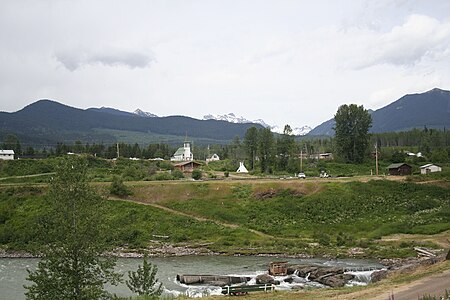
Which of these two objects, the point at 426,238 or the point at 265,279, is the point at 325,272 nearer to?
the point at 265,279

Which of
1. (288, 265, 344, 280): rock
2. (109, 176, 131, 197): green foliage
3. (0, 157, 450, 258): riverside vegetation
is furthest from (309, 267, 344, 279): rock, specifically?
(109, 176, 131, 197): green foliage

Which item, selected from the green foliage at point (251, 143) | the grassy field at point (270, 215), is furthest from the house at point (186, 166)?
the grassy field at point (270, 215)

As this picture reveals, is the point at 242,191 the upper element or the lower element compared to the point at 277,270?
upper

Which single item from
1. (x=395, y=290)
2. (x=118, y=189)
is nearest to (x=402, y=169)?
(x=118, y=189)

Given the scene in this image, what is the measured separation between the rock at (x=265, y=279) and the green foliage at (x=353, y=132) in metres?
81.1

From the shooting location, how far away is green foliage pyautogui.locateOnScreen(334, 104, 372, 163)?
118 meters

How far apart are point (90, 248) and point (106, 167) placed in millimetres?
95077

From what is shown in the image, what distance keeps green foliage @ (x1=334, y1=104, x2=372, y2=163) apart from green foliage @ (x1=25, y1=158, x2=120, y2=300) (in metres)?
99.2

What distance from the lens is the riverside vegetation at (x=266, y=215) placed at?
2384 inches

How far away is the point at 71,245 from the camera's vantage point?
24875mm

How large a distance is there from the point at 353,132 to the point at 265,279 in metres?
82.6

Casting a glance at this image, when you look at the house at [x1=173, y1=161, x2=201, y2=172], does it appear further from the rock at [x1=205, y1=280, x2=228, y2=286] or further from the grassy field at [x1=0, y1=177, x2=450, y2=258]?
the rock at [x1=205, y1=280, x2=228, y2=286]

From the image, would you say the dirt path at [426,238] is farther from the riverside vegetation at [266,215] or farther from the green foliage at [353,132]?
the green foliage at [353,132]

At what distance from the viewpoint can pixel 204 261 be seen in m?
54.3
